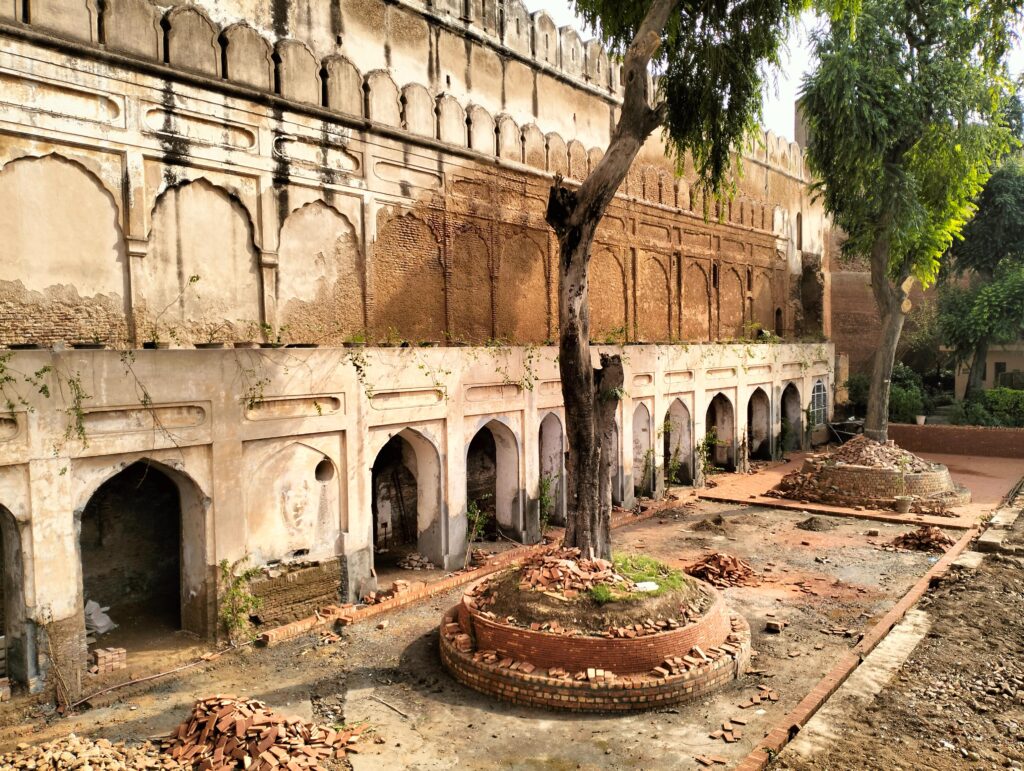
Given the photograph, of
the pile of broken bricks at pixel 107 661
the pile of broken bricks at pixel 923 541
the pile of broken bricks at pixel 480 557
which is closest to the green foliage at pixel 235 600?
the pile of broken bricks at pixel 107 661

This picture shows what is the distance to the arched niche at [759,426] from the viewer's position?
20062mm

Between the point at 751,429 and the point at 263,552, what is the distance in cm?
1477

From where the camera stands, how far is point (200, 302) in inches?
400

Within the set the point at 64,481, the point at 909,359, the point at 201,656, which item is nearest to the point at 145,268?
the point at 64,481

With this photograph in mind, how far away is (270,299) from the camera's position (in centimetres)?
1082

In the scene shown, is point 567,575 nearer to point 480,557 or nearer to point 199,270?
point 480,557

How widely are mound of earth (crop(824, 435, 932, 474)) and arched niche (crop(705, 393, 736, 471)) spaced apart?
8.47 feet

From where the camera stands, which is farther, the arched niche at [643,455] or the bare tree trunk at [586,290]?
the arched niche at [643,455]

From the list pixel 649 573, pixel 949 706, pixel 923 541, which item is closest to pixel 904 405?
pixel 923 541

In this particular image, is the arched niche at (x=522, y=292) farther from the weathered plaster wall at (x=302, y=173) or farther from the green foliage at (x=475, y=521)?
the green foliage at (x=475, y=521)

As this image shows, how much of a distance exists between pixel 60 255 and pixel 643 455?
1056 centimetres

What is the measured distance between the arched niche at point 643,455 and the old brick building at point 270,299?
0.04 meters

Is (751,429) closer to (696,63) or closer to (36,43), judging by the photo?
(696,63)

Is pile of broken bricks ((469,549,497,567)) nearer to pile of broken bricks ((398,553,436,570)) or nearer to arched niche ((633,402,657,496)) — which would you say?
pile of broken bricks ((398,553,436,570))
